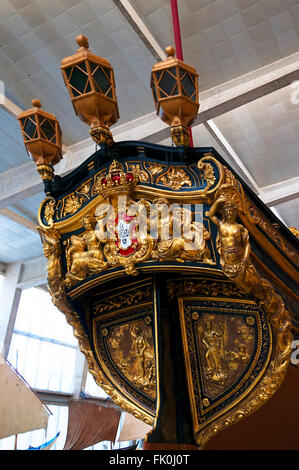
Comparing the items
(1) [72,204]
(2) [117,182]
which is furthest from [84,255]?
(2) [117,182]

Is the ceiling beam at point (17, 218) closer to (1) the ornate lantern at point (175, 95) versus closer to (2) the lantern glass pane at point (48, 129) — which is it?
(2) the lantern glass pane at point (48, 129)

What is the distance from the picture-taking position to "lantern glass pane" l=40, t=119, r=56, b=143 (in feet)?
9.37

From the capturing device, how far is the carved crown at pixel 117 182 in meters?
2.45

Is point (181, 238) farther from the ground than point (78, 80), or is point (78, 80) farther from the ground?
point (78, 80)

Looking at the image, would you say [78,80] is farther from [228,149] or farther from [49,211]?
[228,149]

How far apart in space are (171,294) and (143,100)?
4.31 metres

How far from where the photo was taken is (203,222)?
92.5 inches

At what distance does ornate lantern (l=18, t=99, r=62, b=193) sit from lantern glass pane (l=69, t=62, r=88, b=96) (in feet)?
1.53

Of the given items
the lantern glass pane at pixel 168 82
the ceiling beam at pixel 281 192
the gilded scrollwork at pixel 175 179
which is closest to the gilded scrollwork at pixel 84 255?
the gilded scrollwork at pixel 175 179

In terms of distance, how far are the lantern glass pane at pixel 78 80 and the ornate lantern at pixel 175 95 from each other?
391 mm

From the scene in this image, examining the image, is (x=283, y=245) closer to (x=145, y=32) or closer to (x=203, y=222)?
(x=203, y=222)

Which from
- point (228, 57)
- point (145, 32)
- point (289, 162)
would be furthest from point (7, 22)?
point (289, 162)

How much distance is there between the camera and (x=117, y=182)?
2453mm

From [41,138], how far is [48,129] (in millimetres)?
102
